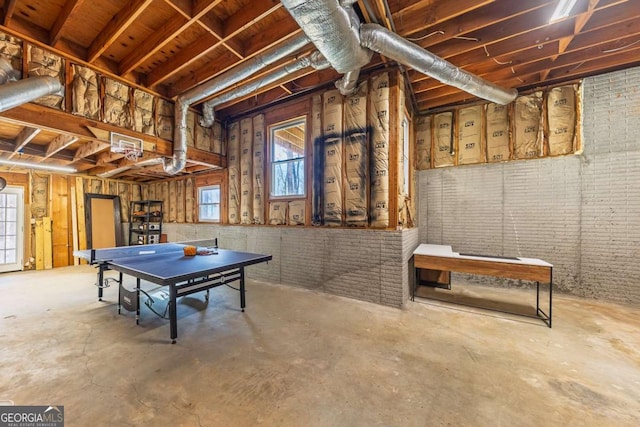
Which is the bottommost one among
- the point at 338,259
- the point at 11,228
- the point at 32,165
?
the point at 338,259

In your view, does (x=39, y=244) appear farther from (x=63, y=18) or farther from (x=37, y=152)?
(x=63, y=18)

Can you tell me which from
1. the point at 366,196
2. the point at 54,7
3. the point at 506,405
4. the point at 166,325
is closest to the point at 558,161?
the point at 366,196

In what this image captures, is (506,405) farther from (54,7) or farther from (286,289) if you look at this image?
(54,7)

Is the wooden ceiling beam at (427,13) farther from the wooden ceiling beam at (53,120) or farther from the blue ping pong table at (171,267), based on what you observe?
the wooden ceiling beam at (53,120)

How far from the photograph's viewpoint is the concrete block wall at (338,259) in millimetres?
3486

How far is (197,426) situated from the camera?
58.8 inches

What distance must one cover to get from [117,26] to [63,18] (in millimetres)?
535

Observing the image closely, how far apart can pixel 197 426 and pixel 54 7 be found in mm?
4556

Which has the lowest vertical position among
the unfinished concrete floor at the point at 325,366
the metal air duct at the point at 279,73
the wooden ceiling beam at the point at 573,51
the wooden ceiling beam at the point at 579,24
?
the unfinished concrete floor at the point at 325,366

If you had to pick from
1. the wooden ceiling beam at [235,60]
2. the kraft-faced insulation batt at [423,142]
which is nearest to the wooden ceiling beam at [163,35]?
the wooden ceiling beam at [235,60]

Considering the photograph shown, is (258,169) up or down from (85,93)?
down

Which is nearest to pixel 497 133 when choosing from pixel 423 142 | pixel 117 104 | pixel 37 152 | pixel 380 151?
pixel 423 142

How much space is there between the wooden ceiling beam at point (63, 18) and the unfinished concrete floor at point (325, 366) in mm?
3580

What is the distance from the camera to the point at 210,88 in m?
3.76
